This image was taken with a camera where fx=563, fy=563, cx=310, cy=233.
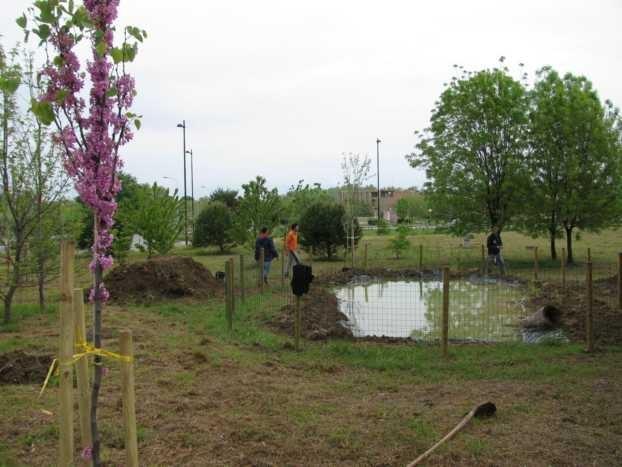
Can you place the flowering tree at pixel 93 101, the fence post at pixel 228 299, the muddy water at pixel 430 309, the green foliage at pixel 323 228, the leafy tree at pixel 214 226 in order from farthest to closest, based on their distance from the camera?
the leafy tree at pixel 214 226
the green foliage at pixel 323 228
the fence post at pixel 228 299
the muddy water at pixel 430 309
the flowering tree at pixel 93 101

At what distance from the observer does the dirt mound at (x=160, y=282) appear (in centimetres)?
1444

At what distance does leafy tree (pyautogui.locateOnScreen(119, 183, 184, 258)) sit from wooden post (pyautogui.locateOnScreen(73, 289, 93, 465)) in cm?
2007

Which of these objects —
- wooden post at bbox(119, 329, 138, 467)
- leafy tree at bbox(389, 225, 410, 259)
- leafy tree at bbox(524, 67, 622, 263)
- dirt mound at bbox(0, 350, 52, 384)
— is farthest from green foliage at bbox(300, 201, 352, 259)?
wooden post at bbox(119, 329, 138, 467)

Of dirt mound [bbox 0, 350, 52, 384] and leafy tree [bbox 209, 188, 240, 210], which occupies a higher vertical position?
leafy tree [bbox 209, 188, 240, 210]

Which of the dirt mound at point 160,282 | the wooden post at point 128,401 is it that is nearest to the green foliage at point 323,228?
the dirt mound at point 160,282

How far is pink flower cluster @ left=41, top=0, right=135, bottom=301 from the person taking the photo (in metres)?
2.97

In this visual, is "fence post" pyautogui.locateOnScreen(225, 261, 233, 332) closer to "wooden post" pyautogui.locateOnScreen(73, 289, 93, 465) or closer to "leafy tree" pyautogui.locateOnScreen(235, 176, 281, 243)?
"wooden post" pyautogui.locateOnScreen(73, 289, 93, 465)

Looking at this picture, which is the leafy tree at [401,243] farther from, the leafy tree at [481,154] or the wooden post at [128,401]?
the wooden post at [128,401]

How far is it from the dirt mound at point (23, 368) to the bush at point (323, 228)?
60.6 ft

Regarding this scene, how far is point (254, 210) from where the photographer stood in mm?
26188

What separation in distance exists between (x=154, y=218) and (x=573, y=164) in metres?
16.0

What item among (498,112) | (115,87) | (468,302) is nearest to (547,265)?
(498,112)

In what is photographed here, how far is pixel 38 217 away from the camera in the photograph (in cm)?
1101

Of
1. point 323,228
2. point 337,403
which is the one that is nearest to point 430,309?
A: point 337,403
